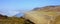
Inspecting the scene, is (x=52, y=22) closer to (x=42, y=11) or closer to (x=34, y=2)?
(x=42, y=11)

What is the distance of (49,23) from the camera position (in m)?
1.24

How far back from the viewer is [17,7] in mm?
1301

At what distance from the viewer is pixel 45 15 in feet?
4.23

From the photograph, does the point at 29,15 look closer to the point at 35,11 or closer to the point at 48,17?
the point at 35,11

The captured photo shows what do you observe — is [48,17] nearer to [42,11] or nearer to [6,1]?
[42,11]

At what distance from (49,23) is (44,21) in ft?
0.19

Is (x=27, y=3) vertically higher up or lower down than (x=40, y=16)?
higher up

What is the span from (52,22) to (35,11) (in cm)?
22

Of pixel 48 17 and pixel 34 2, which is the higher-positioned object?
pixel 34 2

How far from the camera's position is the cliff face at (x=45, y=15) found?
1252 millimetres

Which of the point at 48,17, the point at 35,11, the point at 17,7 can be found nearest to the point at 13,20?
the point at 17,7

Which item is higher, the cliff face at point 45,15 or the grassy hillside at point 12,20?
the cliff face at point 45,15

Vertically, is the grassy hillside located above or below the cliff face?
below

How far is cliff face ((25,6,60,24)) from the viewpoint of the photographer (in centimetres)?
125
